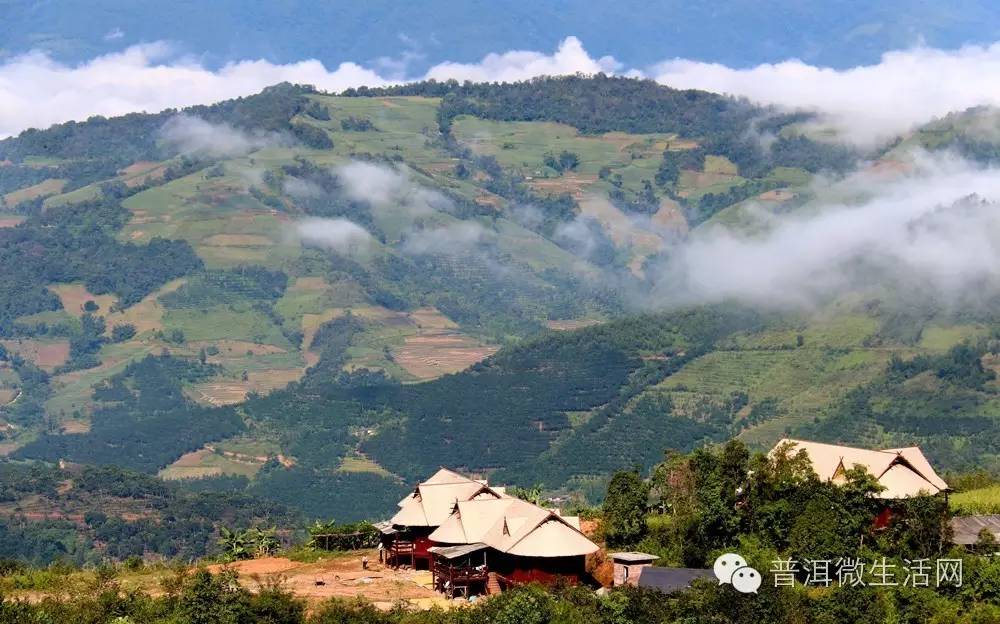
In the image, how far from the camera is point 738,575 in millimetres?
58344

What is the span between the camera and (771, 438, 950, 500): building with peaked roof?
2776 inches

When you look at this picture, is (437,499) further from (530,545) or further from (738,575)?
(738,575)

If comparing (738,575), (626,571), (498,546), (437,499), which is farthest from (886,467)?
(437,499)

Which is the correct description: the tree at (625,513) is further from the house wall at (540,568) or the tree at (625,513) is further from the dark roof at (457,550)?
the dark roof at (457,550)

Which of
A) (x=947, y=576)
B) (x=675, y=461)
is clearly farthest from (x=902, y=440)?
(x=947, y=576)

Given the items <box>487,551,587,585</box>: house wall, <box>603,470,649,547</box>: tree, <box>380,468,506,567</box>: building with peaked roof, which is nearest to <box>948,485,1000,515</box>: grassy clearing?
<box>603,470,649,547</box>: tree

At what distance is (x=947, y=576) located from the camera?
61031mm

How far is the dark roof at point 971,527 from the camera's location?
6950 centimetres

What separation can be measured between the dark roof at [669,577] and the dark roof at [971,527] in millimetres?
13012

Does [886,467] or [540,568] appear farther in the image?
[886,467]

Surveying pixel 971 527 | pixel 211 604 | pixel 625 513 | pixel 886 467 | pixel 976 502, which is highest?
pixel 886 467

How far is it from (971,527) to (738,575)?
2028 centimetres

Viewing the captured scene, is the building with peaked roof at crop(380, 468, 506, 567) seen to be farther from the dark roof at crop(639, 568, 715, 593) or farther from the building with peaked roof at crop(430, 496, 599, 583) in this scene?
the dark roof at crop(639, 568, 715, 593)

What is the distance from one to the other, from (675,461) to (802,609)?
62.7 ft
